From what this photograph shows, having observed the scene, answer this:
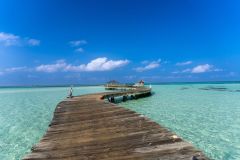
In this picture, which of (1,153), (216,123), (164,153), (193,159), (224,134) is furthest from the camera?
(216,123)

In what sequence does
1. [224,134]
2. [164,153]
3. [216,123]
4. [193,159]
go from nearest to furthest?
[193,159] → [164,153] → [224,134] → [216,123]

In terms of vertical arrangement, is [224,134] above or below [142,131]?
below

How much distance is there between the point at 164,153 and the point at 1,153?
615 cm

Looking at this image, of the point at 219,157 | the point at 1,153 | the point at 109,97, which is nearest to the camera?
the point at 219,157

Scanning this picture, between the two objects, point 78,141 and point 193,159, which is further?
point 78,141

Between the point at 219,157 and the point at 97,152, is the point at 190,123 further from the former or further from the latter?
the point at 97,152

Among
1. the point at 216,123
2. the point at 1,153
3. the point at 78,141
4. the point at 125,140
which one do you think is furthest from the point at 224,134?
the point at 1,153

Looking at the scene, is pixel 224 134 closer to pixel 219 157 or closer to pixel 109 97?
pixel 219 157

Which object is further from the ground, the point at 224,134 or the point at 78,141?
the point at 78,141

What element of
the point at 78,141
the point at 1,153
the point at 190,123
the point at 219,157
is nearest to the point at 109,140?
the point at 78,141

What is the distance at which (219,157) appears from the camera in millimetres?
6926

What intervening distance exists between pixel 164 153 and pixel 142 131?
172 centimetres

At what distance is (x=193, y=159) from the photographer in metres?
3.98

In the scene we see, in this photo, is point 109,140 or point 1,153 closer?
point 109,140
